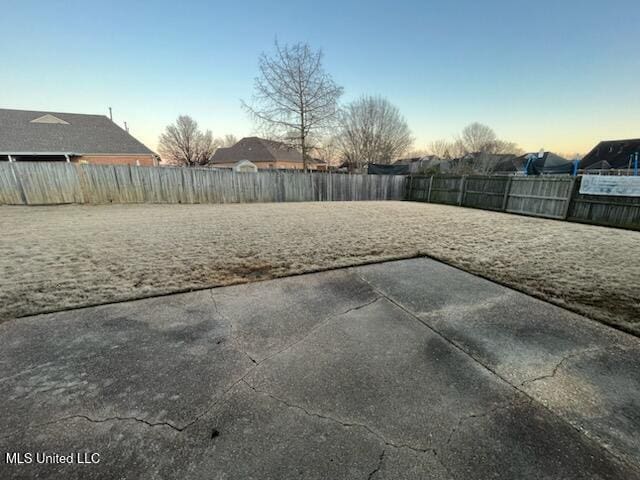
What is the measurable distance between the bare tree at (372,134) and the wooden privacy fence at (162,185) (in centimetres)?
1346

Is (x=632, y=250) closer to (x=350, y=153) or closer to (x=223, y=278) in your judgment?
(x=223, y=278)

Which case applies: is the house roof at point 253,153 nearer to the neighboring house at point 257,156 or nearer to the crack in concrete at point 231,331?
the neighboring house at point 257,156

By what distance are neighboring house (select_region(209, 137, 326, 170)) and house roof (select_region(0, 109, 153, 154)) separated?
13431 mm

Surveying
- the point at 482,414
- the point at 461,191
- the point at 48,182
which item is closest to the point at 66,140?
the point at 48,182

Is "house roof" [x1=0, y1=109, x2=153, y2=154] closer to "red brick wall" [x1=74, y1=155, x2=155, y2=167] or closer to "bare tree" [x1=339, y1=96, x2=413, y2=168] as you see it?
"red brick wall" [x1=74, y1=155, x2=155, y2=167]

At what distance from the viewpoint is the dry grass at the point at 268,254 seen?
3.09m

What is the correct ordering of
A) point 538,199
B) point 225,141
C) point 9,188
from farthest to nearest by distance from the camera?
point 225,141 → point 538,199 → point 9,188

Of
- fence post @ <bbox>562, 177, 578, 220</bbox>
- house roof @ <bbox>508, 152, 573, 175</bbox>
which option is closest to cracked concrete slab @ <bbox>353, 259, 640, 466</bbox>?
fence post @ <bbox>562, 177, 578, 220</bbox>

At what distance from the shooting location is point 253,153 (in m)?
32.8

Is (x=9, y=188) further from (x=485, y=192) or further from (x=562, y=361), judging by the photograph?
(x=485, y=192)

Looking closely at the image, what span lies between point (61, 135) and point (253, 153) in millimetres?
18311

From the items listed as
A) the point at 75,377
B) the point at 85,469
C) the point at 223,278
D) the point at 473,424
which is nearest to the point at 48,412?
the point at 75,377

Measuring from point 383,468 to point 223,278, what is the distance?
2872 millimetres

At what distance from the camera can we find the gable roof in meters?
32.3
